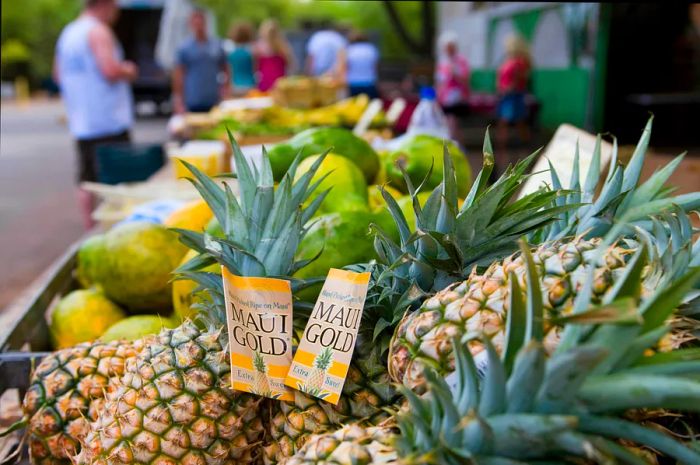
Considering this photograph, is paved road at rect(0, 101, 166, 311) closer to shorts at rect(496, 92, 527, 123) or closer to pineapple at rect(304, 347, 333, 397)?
pineapple at rect(304, 347, 333, 397)

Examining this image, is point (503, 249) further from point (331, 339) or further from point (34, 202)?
point (34, 202)

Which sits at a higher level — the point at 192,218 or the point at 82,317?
the point at 192,218

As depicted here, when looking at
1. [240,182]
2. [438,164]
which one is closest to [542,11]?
[438,164]

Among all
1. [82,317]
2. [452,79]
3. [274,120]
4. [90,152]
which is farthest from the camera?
[452,79]

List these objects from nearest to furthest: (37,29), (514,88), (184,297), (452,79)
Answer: (184,297), (514,88), (452,79), (37,29)

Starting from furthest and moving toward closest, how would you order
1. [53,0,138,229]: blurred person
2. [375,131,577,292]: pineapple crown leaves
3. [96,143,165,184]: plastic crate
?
[53,0,138,229]: blurred person < [96,143,165,184]: plastic crate < [375,131,577,292]: pineapple crown leaves

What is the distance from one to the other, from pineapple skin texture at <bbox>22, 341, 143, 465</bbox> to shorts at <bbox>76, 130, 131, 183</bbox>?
4.71 meters

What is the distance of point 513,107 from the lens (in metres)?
11.8

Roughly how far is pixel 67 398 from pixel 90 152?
494 cm

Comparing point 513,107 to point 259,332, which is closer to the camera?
point 259,332

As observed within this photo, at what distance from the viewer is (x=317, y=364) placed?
1327mm

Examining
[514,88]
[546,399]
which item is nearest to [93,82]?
[546,399]

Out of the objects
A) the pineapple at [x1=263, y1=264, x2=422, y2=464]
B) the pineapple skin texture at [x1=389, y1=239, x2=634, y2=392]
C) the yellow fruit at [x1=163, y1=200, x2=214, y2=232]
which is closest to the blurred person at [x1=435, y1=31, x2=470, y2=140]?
A: the yellow fruit at [x1=163, y1=200, x2=214, y2=232]

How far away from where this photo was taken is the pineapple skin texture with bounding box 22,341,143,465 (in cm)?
168
